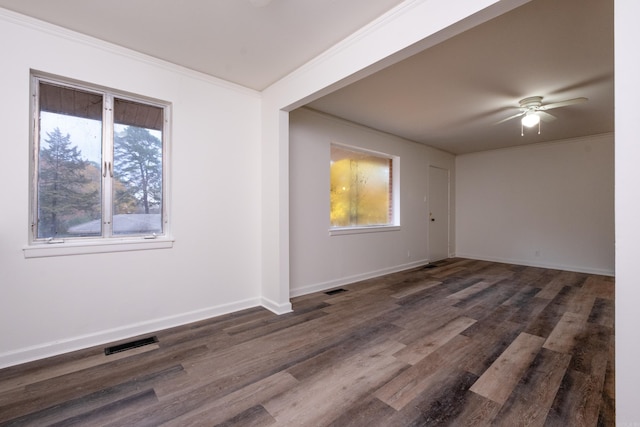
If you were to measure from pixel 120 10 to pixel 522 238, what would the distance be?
7.49 meters

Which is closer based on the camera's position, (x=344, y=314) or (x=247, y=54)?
(x=247, y=54)

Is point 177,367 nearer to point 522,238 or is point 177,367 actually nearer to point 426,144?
point 426,144

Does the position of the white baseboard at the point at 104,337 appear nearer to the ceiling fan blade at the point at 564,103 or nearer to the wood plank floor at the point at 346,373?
the wood plank floor at the point at 346,373

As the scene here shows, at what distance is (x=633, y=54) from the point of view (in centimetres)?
112

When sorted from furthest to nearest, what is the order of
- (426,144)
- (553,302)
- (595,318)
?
(426,144)
(553,302)
(595,318)

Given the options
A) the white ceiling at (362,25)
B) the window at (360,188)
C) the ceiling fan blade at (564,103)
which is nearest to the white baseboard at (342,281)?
the window at (360,188)

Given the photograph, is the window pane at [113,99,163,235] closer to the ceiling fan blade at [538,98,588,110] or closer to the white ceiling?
the white ceiling

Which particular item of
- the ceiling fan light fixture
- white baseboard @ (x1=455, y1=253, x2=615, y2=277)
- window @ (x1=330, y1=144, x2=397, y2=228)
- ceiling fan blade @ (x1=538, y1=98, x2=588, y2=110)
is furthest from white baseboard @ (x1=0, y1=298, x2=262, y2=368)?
white baseboard @ (x1=455, y1=253, x2=615, y2=277)

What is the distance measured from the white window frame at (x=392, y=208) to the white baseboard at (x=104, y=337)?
198 cm

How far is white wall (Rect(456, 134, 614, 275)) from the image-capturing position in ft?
17.3

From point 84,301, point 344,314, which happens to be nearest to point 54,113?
point 84,301

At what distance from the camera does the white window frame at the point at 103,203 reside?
228 centimetres

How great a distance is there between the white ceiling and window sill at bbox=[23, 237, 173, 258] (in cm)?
180

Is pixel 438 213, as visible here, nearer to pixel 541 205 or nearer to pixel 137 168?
pixel 541 205
